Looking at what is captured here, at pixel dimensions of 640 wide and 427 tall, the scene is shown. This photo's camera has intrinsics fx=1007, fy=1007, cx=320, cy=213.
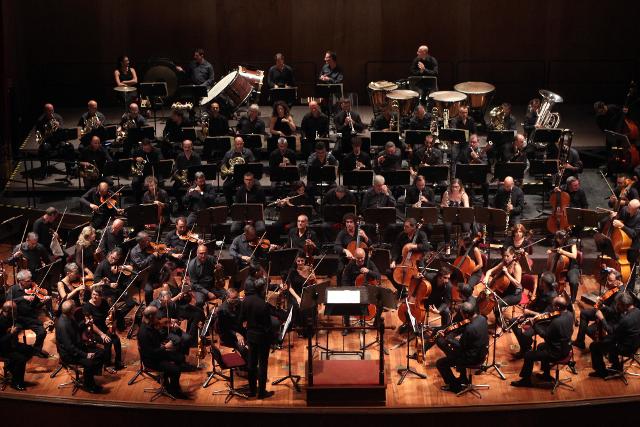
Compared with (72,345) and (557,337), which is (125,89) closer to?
(72,345)

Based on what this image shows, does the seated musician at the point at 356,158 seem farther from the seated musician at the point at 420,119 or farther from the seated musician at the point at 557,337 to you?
the seated musician at the point at 557,337

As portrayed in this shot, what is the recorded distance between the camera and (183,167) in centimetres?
1416

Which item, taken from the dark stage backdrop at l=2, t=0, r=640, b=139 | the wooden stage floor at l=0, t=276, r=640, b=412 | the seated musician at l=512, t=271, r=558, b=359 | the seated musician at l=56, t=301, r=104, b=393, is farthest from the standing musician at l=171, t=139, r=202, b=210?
the seated musician at l=512, t=271, r=558, b=359

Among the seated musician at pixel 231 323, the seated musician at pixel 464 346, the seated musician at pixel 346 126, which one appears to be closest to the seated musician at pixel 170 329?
the seated musician at pixel 231 323

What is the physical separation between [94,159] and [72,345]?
4795 mm

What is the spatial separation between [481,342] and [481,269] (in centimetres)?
198

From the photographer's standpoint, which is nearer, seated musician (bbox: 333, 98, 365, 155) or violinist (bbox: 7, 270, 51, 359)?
violinist (bbox: 7, 270, 51, 359)

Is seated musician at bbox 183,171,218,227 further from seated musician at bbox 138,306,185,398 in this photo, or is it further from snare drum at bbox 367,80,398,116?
seated musician at bbox 138,306,185,398

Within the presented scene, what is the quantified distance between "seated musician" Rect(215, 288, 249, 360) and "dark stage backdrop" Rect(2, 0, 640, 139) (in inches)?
342

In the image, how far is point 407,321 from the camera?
11180mm

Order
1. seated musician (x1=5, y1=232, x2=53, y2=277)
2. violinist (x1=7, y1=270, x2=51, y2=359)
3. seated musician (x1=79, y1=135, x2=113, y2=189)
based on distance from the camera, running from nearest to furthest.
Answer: violinist (x1=7, y1=270, x2=51, y2=359), seated musician (x1=5, y1=232, x2=53, y2=277), seated musician (x1=79, y1=135, x2=113, y2=189)

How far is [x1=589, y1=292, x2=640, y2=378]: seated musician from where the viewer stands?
1017 centimetres

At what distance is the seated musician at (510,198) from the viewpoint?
13312mm

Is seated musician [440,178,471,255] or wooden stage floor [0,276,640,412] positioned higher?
seated musician [440,178,471,255]
